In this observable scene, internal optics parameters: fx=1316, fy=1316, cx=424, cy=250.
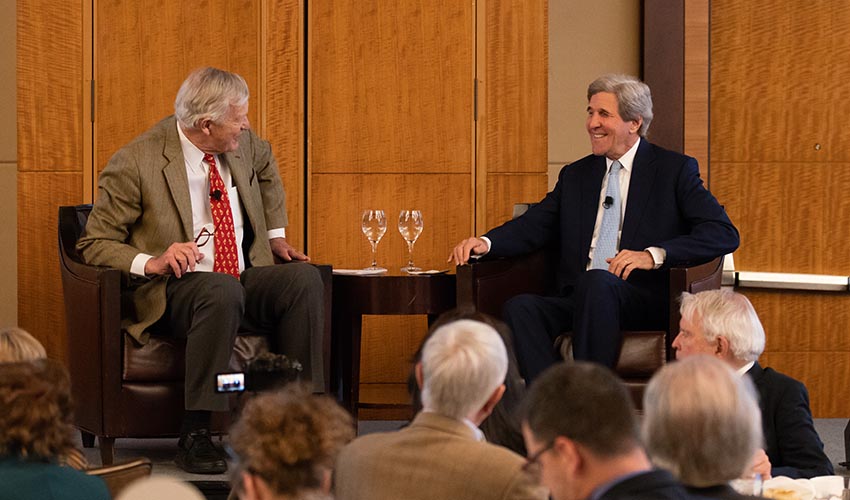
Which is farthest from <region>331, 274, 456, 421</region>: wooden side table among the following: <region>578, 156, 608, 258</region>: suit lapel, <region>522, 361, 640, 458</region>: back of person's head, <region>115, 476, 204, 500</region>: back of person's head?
<region>115, 476, 204, 500</region>: back of person's head

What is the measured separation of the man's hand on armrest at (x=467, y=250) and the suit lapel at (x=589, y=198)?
0.37 meters

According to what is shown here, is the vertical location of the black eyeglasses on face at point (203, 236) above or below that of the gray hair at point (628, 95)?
below

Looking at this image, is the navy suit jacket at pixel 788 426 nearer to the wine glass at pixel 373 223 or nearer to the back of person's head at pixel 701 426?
the back of person's head at pixel 701 426

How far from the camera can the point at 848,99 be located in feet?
19.8

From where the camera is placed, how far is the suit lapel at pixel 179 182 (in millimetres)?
4535

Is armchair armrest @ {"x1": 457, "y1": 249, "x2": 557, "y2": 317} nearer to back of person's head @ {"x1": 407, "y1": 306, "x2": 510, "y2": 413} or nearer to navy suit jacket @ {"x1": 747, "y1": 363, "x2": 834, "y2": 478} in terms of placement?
navy suit jacket @ {"x1": 747, "y1": 363, "x2": 834, "y2": 478}

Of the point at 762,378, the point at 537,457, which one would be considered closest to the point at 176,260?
the point at 762,378

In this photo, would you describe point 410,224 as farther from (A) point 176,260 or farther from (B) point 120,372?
(B) point 120,372

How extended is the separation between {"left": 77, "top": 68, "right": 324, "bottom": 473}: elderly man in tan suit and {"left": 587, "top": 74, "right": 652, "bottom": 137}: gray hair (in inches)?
51.6

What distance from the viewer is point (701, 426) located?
6.23 feet

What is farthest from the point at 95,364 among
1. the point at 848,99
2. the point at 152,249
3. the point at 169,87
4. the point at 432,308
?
the point at 848,99

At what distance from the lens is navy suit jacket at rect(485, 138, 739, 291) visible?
185 inches

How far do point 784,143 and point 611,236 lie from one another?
162cm

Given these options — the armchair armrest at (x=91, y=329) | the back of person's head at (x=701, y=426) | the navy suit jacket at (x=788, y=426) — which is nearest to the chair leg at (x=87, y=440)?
the armchair armrest at (x=91, y=329)
